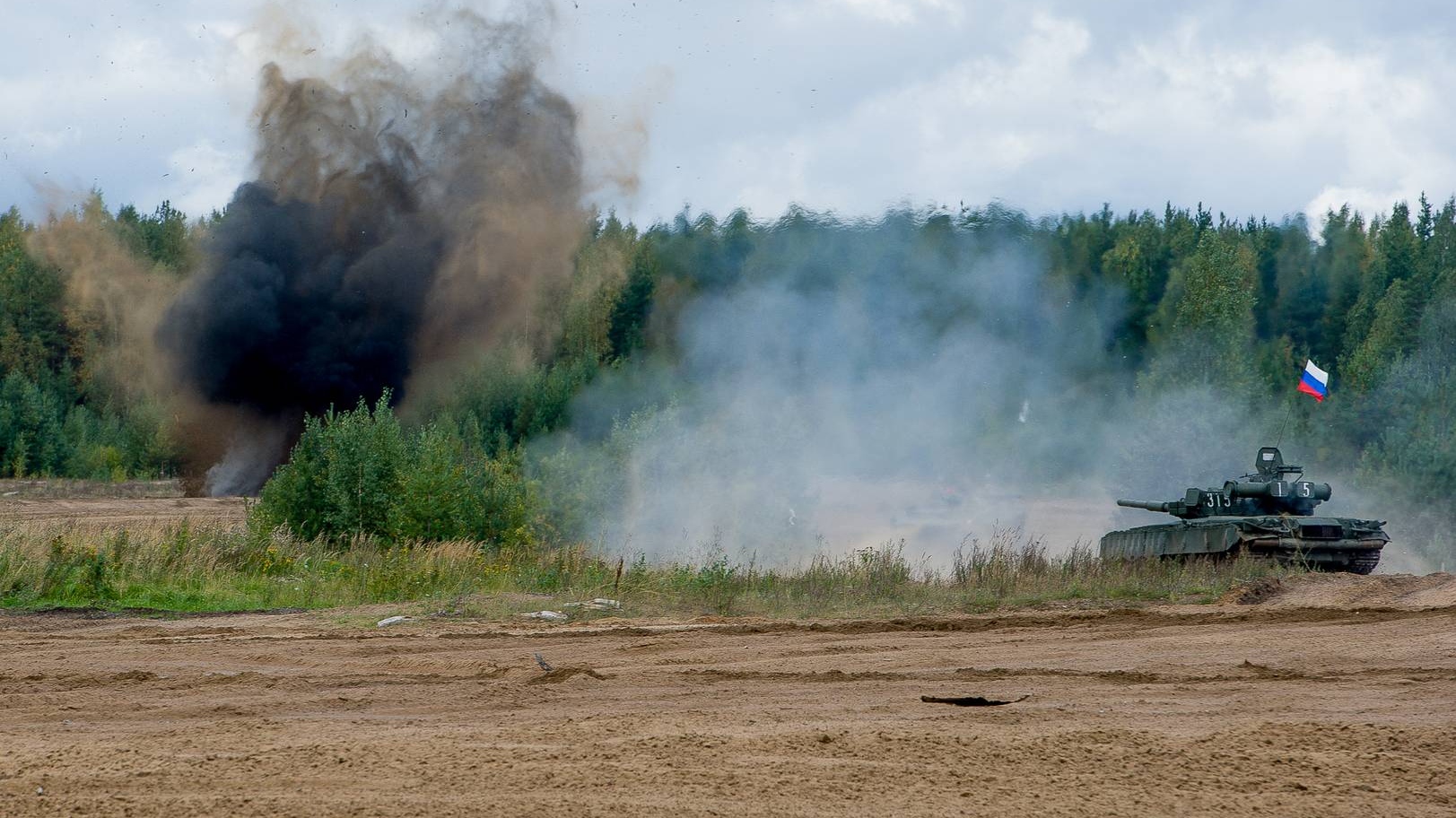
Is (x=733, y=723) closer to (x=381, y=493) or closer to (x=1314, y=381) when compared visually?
(x=381, y=493)

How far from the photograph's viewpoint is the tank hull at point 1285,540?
18.5m

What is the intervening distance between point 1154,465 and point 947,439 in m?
6.18

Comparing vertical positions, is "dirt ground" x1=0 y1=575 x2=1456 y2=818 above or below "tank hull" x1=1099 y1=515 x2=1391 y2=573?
below

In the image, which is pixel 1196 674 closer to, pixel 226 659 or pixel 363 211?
pixel 226 659

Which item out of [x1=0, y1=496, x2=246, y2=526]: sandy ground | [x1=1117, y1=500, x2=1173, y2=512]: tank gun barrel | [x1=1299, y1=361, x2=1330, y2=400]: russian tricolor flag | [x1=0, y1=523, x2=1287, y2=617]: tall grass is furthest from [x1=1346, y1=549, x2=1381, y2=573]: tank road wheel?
[x1=0, y1=496, x2=246, y2=526]: sandy ground

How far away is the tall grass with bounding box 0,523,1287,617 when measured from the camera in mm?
14570

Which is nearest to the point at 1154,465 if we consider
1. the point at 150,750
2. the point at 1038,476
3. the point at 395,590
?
the point at 1038,476

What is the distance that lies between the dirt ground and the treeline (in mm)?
11301

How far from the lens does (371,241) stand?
107 ft

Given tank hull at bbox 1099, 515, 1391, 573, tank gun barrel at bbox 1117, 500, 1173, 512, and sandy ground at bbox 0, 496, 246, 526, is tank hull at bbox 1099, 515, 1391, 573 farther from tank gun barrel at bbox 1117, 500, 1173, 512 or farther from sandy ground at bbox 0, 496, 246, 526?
sandy ground at bbox 0, 496, 246, 526

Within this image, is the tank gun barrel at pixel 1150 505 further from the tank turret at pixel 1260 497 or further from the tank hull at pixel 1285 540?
the tank hull at pixel 1285 540

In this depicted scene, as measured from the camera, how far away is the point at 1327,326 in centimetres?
4372

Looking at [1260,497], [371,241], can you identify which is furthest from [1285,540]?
[371,241]

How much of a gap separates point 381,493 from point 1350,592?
44.9ft
